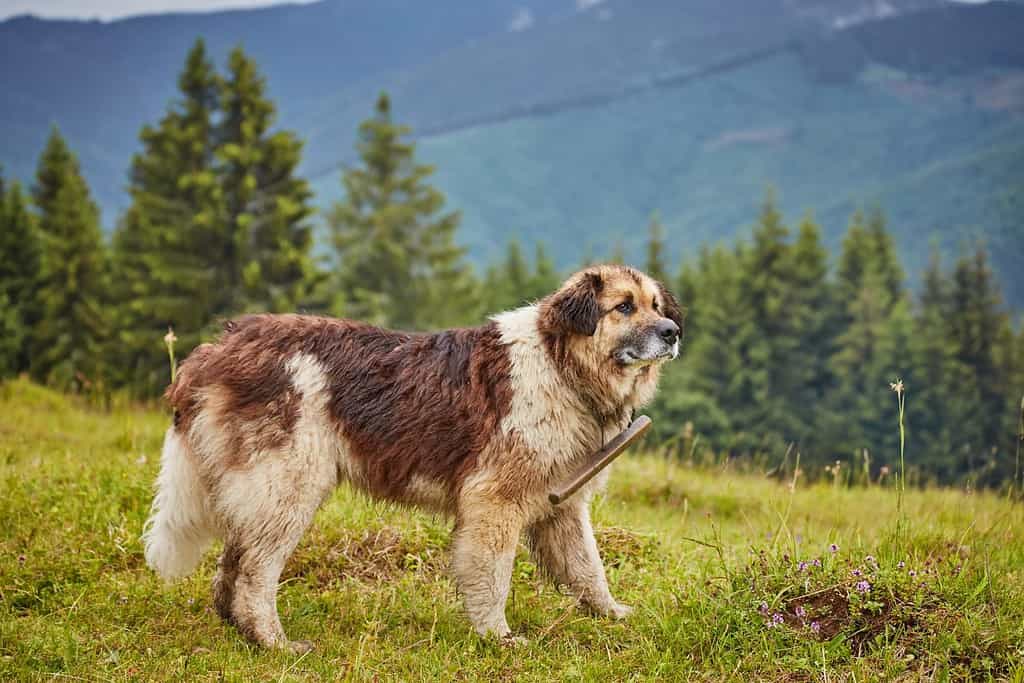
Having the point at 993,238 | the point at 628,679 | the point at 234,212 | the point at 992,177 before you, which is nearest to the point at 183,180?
the point at 234,212

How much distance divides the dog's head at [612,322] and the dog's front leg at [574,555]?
100cm

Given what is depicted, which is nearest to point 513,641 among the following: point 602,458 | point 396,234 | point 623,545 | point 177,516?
point 602,458

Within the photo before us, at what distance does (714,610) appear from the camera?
207 inches

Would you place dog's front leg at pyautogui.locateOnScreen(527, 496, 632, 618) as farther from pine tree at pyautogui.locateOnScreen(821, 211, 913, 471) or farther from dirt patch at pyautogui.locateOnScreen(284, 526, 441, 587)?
pine tree at pyautogui.locateOnScreen(821, 211, 913, 471)

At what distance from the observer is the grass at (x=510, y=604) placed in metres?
4.84

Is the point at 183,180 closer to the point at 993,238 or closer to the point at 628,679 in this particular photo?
the point at 628,679

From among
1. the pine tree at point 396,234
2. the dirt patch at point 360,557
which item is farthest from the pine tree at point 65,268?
the dirt patch at point 360,557

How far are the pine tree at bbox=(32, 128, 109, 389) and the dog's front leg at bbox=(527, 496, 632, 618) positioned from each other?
103ft

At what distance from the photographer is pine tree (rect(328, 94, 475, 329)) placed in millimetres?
43719

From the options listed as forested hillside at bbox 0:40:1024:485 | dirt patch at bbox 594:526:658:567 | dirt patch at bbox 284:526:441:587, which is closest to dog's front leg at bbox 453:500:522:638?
dirt patch at bbox 284:526:441:587

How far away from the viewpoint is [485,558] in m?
5.41

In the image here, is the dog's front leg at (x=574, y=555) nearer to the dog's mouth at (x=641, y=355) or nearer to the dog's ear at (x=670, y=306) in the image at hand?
the dog's mouth at (x=641, y=355)

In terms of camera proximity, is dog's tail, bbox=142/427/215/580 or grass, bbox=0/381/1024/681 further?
dog's tail, bbox=142/427/215/580

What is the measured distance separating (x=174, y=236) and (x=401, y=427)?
28042 millimetres
